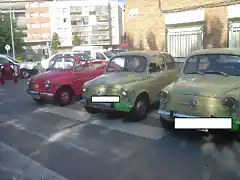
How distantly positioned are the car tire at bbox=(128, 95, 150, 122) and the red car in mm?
2775

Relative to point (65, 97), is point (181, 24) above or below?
above

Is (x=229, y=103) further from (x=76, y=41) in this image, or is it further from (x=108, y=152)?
(x=76, y=41)

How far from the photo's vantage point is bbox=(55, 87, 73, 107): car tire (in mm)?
8291

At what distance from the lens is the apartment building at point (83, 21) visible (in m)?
72.2

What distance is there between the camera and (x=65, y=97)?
27.9 ft

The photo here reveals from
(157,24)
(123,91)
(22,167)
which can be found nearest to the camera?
(22,167)

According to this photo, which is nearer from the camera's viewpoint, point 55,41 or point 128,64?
point 128,64

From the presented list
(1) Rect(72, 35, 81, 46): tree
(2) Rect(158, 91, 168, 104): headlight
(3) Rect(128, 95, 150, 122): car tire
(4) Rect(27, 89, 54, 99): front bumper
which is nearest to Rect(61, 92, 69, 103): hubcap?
(4) Rect(27, 89, 54, 99): front bumper

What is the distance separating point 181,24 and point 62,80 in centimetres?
620

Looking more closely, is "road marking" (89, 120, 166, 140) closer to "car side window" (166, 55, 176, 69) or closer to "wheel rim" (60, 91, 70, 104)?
"wheel rim" (60, 91, 70, 104)

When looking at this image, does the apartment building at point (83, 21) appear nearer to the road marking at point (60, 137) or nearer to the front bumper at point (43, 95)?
the front bumper at point (43, 95)

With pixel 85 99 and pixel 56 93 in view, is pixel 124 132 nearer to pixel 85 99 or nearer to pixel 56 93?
pixel 85 99

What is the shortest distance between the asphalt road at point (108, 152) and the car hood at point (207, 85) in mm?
977

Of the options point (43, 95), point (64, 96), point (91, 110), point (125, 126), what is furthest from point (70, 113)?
point (125, 126)
